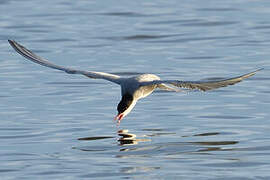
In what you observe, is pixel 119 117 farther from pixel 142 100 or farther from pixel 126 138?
pixel 142 100

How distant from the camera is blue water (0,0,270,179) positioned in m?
9.52

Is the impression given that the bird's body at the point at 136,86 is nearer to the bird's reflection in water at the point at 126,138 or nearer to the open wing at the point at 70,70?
the open wing at the point at 70,70

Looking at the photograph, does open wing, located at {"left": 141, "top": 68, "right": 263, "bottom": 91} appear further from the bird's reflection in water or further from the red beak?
the red beak

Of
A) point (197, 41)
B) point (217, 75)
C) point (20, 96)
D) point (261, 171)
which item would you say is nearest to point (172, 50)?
point (197, 41)

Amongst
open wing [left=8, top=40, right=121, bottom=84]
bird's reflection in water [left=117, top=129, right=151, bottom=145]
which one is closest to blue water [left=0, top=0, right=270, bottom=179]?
bird's reflection in water [left=117, top=129, right=151, bottom=145]

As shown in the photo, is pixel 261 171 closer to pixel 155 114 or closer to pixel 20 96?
pixel 155 114

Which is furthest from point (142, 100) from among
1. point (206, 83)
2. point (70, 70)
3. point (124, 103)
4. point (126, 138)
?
point (206, 83)

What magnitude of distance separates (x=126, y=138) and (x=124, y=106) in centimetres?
39

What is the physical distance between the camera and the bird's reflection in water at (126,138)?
416 inches

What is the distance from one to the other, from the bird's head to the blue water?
0.26 m

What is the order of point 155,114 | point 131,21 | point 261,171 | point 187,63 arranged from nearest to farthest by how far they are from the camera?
point 261,171
point 155,114
point 187,63
point 131,21

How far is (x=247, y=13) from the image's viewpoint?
20812mm

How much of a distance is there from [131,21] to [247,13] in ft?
8.41

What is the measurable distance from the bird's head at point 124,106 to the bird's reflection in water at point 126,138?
162 millimetres
